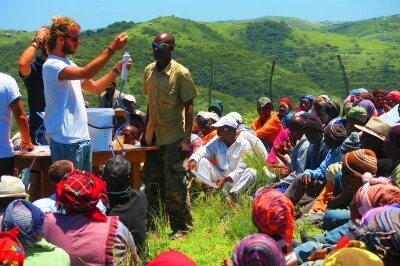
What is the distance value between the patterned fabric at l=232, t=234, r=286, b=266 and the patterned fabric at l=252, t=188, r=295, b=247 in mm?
592

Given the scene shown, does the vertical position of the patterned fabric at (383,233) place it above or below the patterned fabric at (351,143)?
above

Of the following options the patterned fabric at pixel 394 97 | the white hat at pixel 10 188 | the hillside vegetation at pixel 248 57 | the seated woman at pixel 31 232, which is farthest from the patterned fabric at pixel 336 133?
the hillside vegetation at pixel 248 57

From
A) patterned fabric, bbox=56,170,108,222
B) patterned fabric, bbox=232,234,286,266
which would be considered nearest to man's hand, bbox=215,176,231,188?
patterned fabric, bbox=56,170,108,222

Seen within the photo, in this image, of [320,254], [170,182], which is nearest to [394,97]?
[170,182]

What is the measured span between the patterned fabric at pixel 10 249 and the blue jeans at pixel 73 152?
1.71 m

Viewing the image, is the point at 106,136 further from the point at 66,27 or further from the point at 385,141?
the point at 385,141

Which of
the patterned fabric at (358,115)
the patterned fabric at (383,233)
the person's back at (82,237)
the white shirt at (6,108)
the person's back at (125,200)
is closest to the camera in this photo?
the patterned fabric at (383,233)

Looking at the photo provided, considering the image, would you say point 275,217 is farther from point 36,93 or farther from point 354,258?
point 36,93

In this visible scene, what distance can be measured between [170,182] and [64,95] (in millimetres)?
1470

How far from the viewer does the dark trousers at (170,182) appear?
19.0 feet

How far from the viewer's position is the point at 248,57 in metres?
66.9

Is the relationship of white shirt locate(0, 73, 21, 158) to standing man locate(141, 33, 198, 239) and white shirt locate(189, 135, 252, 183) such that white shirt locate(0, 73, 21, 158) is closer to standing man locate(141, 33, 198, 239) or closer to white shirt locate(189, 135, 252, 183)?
standing man locate(141, 33, 198, 239)

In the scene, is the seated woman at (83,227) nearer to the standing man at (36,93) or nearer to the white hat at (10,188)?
the white hat at (10,188)

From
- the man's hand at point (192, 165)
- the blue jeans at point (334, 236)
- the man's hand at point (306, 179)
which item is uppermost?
the blue jeans at point (334, 236)
